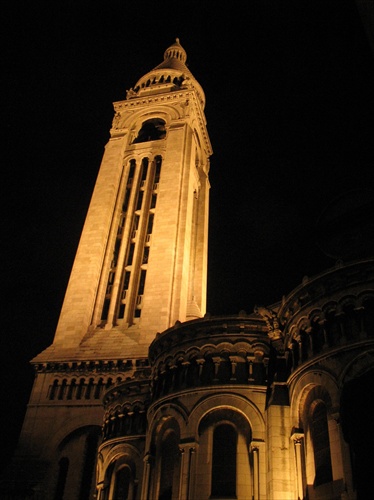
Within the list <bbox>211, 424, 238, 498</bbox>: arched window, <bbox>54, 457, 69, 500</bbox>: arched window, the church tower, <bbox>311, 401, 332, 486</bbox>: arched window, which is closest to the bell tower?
the church tower

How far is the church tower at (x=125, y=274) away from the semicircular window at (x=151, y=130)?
0.40 feet

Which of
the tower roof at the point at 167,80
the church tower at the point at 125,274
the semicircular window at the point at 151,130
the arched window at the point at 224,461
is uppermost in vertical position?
the tower roof at the point at 167,80

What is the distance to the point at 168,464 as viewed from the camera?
22.5 metres

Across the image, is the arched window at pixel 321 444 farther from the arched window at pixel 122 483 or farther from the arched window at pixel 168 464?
the arched window at pixel 122 483

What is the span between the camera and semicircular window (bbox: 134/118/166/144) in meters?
55.8

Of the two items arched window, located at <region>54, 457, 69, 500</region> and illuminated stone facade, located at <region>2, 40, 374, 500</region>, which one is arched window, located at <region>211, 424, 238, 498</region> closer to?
illuminated stone facade, located at <region>2, 40, 374, 500</region>

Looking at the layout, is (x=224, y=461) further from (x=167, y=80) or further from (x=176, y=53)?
(x=176, y=53)

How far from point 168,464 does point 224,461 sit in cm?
293

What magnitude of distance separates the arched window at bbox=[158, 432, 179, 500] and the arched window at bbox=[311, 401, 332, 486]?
6.31 metres

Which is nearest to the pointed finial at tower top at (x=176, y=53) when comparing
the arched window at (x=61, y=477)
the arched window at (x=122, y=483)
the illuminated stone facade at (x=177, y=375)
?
the illuminated stone facade at (x=177, y=375)

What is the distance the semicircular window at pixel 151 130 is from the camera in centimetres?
5580

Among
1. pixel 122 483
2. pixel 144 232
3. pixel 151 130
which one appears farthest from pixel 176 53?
pixel 122 483

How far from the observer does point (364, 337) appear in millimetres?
17922

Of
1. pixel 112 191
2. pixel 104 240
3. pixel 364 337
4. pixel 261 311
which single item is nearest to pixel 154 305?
pixel 104 240
